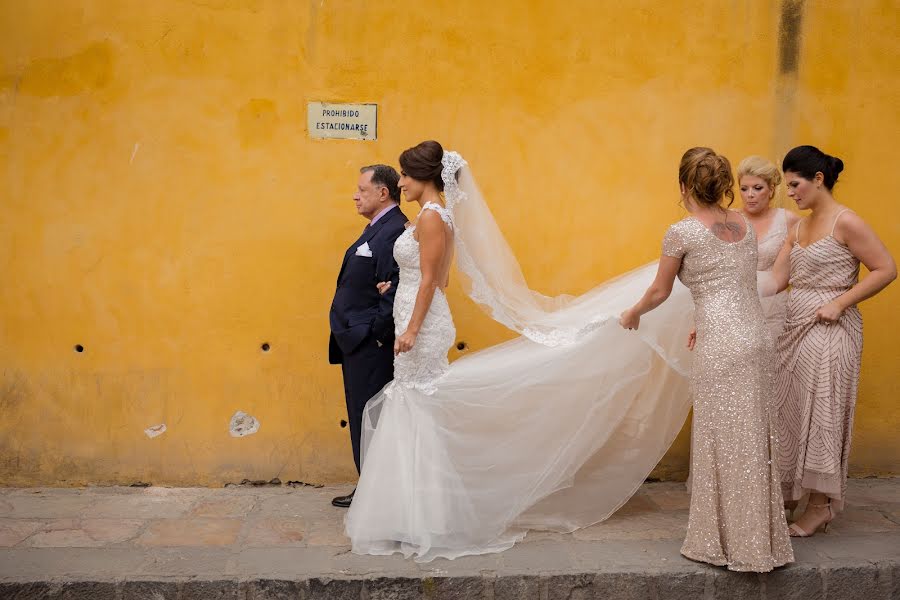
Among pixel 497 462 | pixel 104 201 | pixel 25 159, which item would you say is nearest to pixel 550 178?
pixel 497 462

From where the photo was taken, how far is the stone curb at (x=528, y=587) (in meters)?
4.02

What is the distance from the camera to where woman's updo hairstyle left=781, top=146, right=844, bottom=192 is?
4.52 meters

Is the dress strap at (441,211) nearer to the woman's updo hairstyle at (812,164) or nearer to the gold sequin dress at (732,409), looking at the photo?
the gold sequin dress at (732,409)

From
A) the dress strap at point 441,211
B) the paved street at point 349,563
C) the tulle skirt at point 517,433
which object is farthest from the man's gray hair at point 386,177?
the paved street at point 349,563

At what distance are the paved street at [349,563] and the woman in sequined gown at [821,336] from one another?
0.37 m

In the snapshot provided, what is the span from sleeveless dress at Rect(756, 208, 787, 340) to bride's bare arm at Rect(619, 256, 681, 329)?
933 mm

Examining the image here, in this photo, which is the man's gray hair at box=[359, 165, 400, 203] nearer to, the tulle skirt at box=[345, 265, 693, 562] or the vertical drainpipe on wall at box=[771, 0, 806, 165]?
the tulle skirt at box=[345, 265, 693, 562]

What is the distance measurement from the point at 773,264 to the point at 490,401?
1721 millimetres

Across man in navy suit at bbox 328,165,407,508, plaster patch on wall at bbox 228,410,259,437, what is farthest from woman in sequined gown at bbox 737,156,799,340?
plaster patch on wall at bbox 228,410,259,437

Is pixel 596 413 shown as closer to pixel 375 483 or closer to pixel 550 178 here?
pixel 375 483

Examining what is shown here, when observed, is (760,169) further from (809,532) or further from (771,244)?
(809,532)

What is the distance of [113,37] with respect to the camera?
17.5 ft

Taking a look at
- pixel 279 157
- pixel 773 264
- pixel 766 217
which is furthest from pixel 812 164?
pixel 279 157

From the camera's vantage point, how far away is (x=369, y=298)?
15.7 feet
